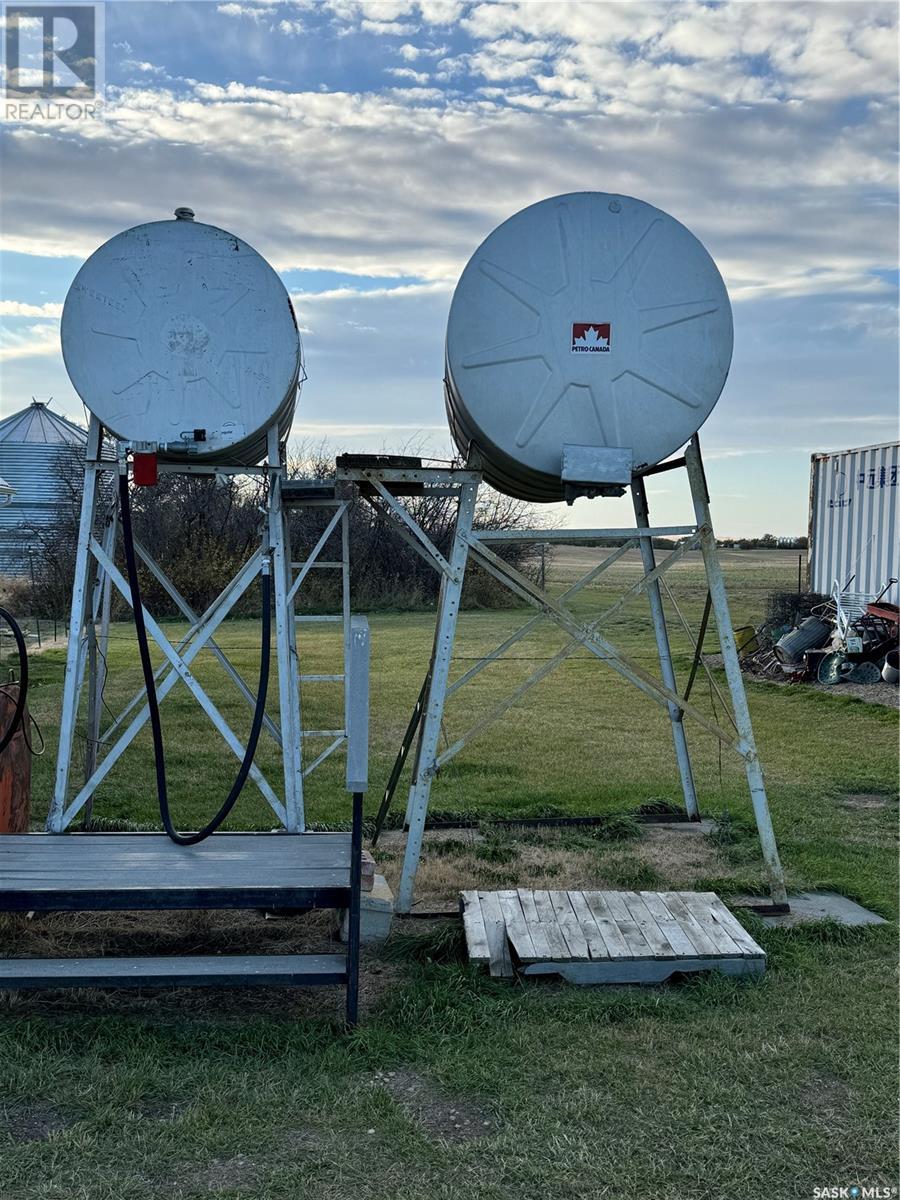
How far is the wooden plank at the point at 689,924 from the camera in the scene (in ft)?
17.1

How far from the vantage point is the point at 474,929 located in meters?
5.40

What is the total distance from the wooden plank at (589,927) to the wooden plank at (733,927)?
65 cm

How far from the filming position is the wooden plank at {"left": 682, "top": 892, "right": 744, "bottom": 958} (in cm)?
523

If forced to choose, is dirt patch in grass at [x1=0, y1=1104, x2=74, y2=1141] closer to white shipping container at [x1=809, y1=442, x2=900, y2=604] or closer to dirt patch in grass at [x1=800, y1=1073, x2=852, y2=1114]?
dirt patch in grass at [x1=800, y1=1073, x2=852, y2=1114]

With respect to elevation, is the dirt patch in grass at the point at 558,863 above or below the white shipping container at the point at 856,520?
below

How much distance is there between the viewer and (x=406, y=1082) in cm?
425

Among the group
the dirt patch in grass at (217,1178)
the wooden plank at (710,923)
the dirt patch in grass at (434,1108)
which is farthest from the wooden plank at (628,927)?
the dirt patch in grass at (217,1178)

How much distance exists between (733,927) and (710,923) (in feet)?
0.39

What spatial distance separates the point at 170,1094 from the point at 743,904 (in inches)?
141

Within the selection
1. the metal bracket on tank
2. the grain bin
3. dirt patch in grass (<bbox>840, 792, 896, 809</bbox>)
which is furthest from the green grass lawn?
the grain bin

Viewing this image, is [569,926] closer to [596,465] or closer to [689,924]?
[689,924]

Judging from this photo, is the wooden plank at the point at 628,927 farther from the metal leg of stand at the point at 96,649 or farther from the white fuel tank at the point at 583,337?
the metal leg of stand at the point at 96,649

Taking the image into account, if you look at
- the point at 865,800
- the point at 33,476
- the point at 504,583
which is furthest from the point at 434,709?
the point at 33,476

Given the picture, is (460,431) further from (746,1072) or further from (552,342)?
(746,1072)
